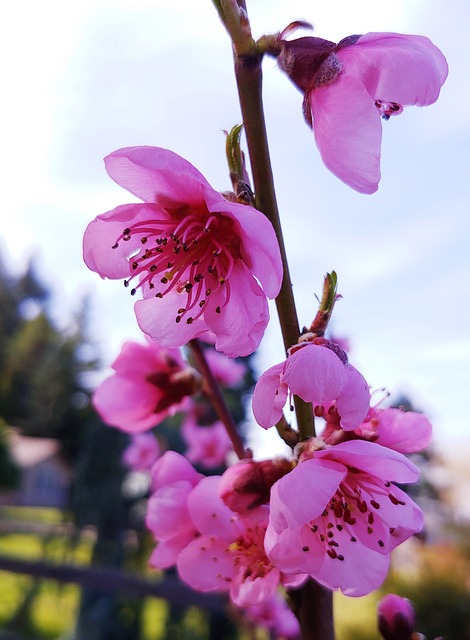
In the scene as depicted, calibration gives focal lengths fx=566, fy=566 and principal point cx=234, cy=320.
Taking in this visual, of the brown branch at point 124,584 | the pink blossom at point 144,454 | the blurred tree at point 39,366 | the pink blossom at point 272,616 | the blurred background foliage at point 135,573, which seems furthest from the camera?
the blurred tree at point 39,366

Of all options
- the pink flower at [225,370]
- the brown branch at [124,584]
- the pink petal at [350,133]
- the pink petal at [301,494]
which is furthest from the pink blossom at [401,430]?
the brown branch at [124,584]

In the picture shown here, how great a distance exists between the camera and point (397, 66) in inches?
19.5

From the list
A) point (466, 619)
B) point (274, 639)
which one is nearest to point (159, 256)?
point (274, 639)

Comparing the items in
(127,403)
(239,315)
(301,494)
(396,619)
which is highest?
(239,315)

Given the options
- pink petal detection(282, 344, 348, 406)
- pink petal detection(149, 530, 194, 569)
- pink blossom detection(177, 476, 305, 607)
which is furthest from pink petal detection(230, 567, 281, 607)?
pink petal detection(282, 344, 348, 406)

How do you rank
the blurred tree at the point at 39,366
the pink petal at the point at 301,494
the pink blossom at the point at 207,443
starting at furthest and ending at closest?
the blurred tree at the point at 39,366, the pink blossom at the point at 207,443, the pink petal at the point at 301,494

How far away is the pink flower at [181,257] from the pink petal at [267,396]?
1.8 inches

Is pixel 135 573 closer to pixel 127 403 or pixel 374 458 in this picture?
pixel 127 403

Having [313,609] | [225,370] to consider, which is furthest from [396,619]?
[225,370]

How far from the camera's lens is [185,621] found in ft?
16.4

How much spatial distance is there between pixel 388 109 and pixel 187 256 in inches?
10.2

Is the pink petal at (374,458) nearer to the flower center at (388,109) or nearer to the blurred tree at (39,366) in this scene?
the flower center at (388,109)

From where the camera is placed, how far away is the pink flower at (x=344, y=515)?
1.51 ft

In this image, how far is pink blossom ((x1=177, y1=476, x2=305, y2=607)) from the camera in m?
0.62
